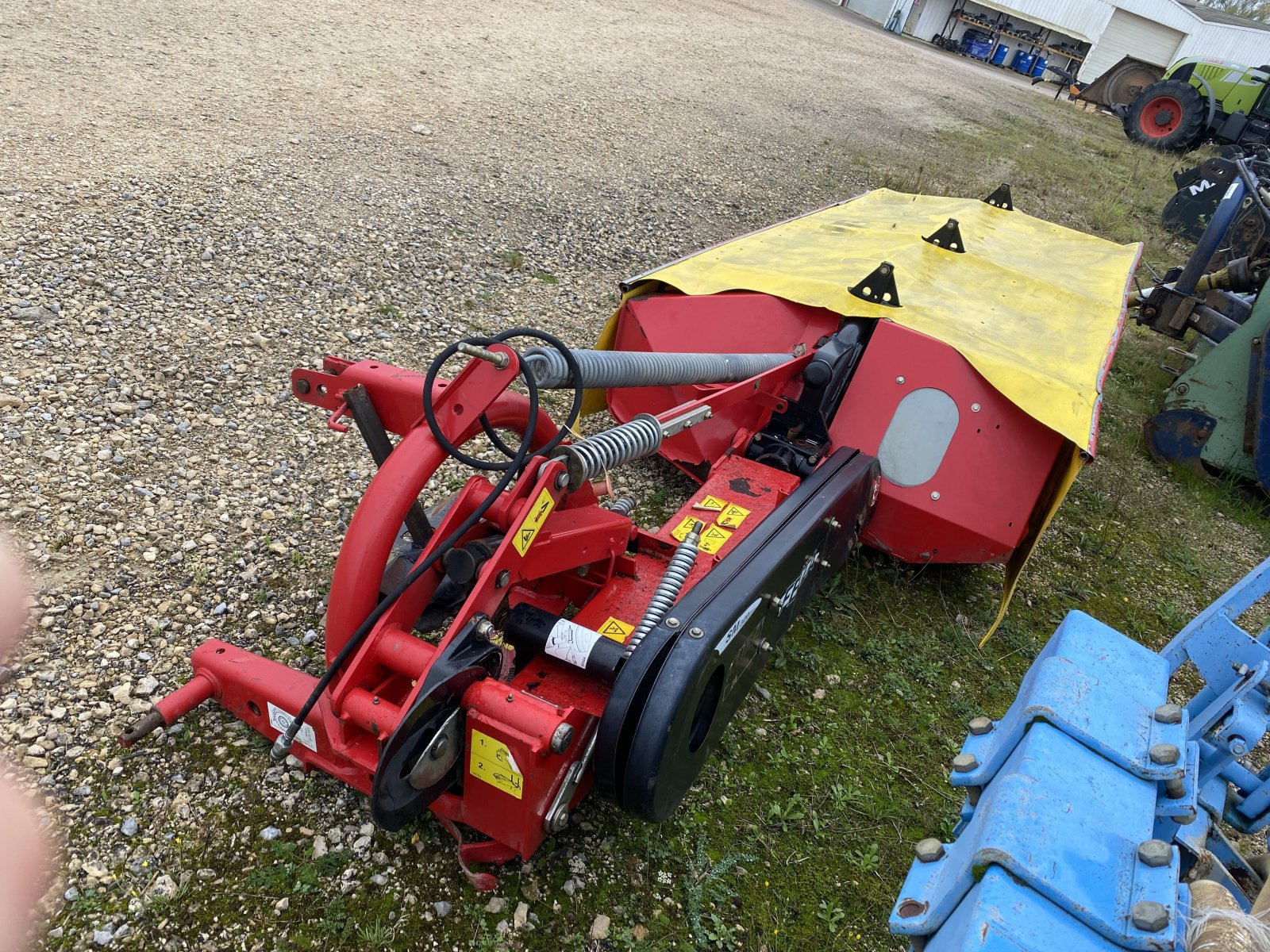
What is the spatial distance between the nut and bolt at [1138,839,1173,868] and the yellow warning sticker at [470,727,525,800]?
1.30m

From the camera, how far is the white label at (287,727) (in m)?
2.29

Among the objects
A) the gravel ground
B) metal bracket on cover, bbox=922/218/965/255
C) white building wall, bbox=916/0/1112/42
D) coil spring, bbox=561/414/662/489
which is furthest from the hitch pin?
white building wall, bbox=916/0/1112/42

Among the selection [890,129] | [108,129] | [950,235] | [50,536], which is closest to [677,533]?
[50,536]

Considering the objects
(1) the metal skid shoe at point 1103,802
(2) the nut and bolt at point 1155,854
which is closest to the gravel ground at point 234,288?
(1) the metal skid shoe at point 1103,802

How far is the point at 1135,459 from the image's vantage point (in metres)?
6.05

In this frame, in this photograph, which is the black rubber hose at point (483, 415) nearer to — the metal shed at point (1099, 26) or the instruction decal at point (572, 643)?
the instruction decal at point (572, 643)

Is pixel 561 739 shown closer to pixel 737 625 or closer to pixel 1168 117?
pixel 737 625

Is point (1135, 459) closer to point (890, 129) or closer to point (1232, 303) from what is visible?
point (1232, 303)

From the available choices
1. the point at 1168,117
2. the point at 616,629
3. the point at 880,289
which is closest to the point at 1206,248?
the point at 880,289

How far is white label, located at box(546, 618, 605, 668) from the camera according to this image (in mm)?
2262

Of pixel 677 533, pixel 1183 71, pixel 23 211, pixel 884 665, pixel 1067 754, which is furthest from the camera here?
pixel 1183 71

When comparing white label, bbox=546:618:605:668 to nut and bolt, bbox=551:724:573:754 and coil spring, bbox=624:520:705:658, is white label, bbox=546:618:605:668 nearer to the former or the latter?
coil spring, bbox=624:520:705:658

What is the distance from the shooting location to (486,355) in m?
2.09

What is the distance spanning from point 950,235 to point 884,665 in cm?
277
